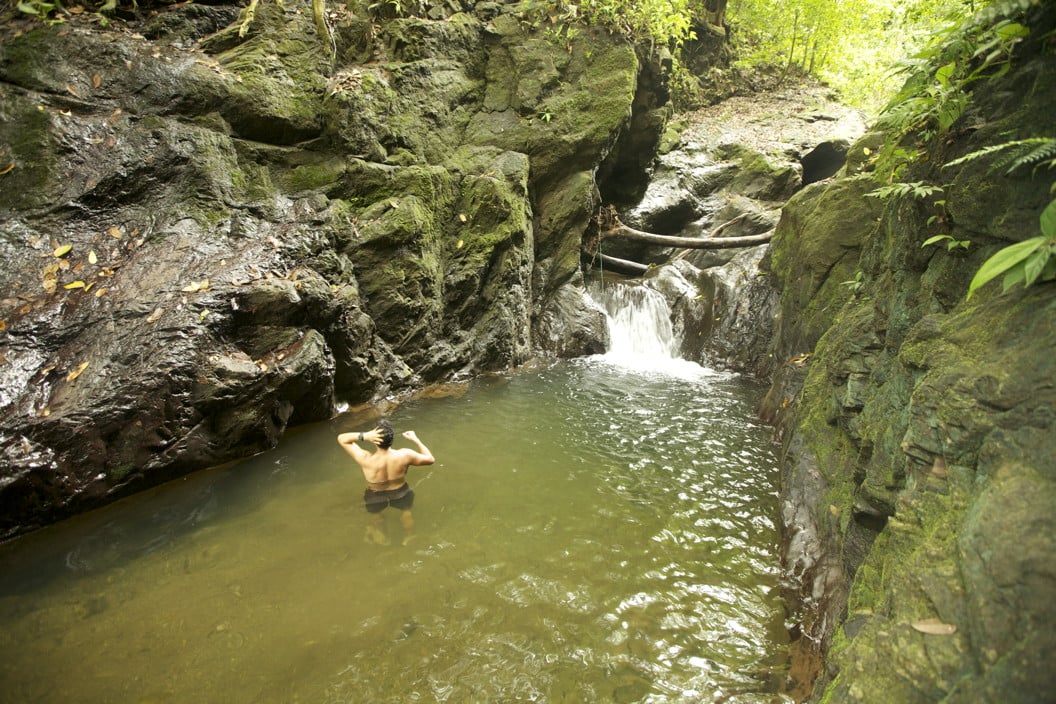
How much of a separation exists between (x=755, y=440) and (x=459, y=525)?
4303mm

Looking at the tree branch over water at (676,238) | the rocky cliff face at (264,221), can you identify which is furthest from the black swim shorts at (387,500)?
the tree branch over water at (676,238)

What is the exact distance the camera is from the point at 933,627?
6.27 feet

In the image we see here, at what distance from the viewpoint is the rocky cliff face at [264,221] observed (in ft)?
16.8

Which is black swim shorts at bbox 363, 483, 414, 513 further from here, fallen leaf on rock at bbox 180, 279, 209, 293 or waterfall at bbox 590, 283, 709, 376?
waterfall at bbox 590, 283, 709, 376

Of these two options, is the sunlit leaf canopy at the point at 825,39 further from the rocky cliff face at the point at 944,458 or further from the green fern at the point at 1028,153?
the green fern at the point at 1028,153

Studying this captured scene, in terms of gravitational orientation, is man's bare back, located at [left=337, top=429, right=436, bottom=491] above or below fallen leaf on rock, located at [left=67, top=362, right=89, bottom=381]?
below

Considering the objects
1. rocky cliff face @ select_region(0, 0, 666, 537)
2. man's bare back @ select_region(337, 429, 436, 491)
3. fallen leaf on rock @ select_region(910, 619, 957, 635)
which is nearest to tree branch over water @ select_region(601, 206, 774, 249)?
rocky cliff face @ select_region(0, 0, 666, 537)

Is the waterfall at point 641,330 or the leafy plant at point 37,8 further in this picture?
the waterfall at point 641,330

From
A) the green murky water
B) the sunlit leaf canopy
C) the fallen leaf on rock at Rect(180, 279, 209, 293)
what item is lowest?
the green murky water

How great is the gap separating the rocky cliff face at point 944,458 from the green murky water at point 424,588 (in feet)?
2.61

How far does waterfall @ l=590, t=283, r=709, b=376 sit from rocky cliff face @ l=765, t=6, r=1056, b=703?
6.27 metres

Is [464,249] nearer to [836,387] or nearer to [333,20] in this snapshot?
[333,20]

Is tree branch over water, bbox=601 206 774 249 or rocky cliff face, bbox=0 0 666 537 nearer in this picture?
rocky cliff face, bbox=0 0 666 537

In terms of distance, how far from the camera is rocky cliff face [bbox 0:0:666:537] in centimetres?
511
